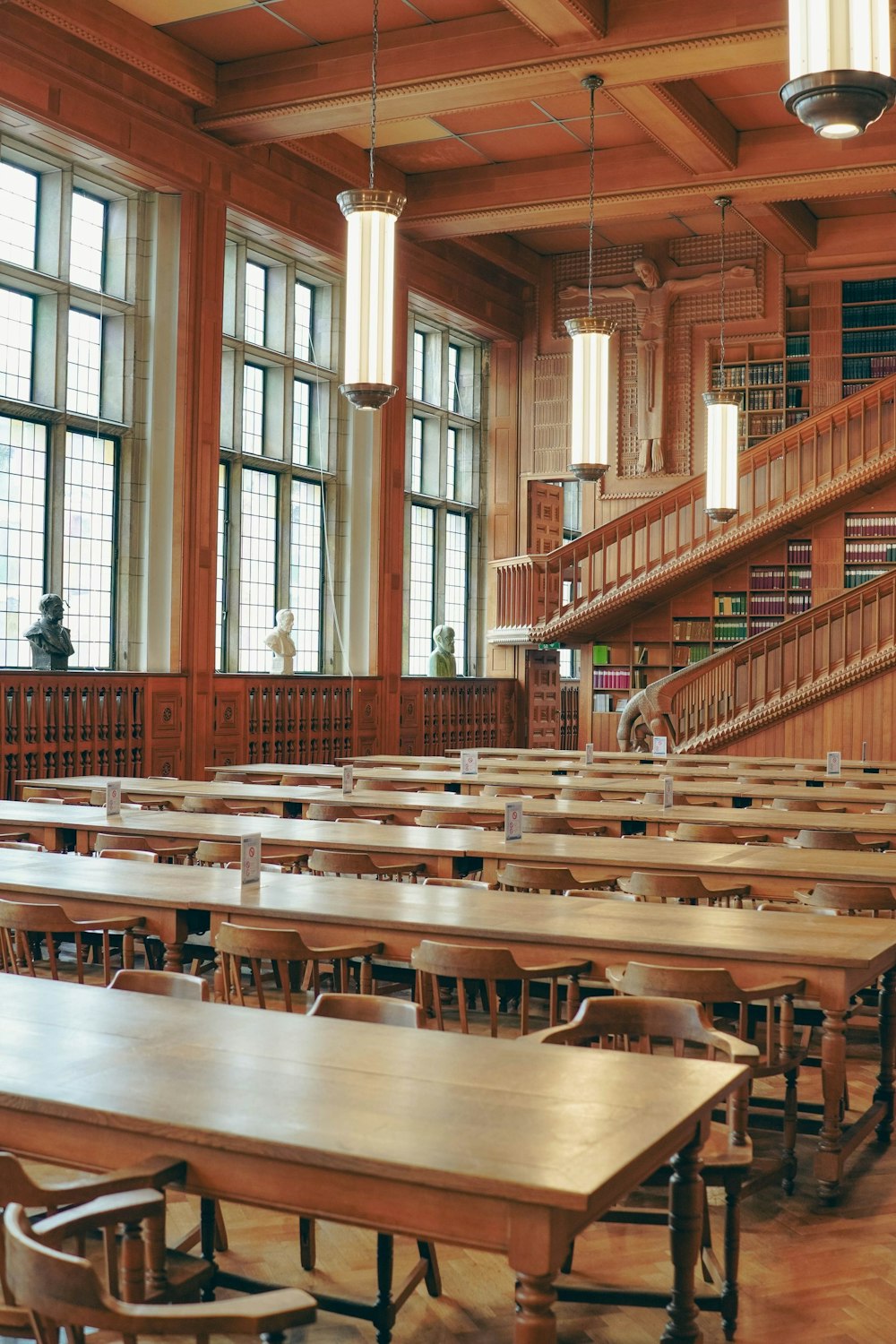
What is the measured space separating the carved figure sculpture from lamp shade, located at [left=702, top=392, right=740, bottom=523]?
5.07 m

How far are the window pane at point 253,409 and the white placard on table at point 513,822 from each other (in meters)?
8.29

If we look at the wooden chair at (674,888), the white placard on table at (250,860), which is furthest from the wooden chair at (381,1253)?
the wooden chair at (674,888)

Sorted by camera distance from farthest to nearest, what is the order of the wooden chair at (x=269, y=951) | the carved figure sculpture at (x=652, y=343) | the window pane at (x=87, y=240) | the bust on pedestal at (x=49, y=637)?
the carved figure sculpture at (x=652, y=343) < the window pane at (x=87, y=240) < the bust on pedestal at (x=49, y=637) < the wooden chair at (x=269, y=951)

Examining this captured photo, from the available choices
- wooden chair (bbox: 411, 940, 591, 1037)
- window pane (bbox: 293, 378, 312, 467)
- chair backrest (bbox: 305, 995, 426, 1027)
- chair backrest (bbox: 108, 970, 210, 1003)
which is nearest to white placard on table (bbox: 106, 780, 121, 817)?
wooden chair (bbox: 411, 940, 591, 1037)

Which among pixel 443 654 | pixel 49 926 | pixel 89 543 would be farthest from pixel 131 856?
pixel 443 654

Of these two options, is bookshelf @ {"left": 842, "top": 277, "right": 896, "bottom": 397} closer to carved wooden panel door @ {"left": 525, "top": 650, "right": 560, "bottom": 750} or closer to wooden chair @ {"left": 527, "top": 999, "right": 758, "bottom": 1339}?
carved wooden panel door @ {"left": 525, "top": 650, "right": 560, "bottom": 750}

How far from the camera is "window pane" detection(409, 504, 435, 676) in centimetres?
1656

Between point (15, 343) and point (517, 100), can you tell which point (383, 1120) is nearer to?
point (15, 343)

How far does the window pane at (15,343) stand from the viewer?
10.9 meters

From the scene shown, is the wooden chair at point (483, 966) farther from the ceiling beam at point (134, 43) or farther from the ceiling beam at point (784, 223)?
the ceiling beam at point (784, 223)

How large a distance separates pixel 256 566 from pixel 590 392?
234 inches

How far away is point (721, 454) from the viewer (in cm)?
1150

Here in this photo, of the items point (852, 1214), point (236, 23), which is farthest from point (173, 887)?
point (236, 23)

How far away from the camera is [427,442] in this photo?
661 inches
